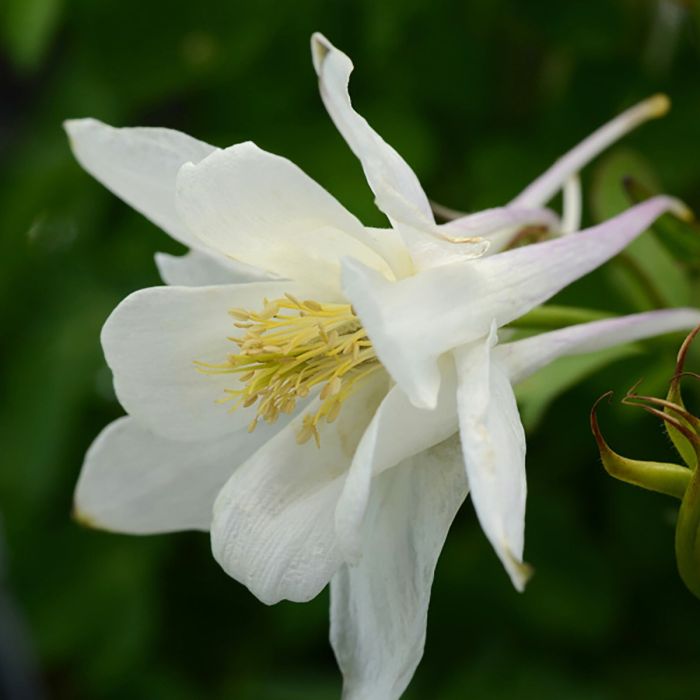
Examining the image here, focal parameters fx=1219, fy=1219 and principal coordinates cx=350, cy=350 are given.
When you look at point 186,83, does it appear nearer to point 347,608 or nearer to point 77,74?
point 77,74

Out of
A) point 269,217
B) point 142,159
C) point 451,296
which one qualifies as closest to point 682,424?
point 451,296

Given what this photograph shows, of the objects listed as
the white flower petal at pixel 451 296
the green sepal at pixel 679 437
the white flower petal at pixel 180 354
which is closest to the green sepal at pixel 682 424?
the green sepal at pixel 679 437

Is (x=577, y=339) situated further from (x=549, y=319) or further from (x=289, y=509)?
(x=289, y=509)

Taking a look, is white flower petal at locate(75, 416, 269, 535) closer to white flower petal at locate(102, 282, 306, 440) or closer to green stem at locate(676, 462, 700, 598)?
white flower petal at locate(102, 282, 306, 440)

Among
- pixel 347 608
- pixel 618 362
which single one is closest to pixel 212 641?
pixel 618 362

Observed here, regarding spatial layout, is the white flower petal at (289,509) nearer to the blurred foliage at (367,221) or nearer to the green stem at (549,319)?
the green stem at (549,319)

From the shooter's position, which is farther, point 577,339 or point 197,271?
point 197,271
